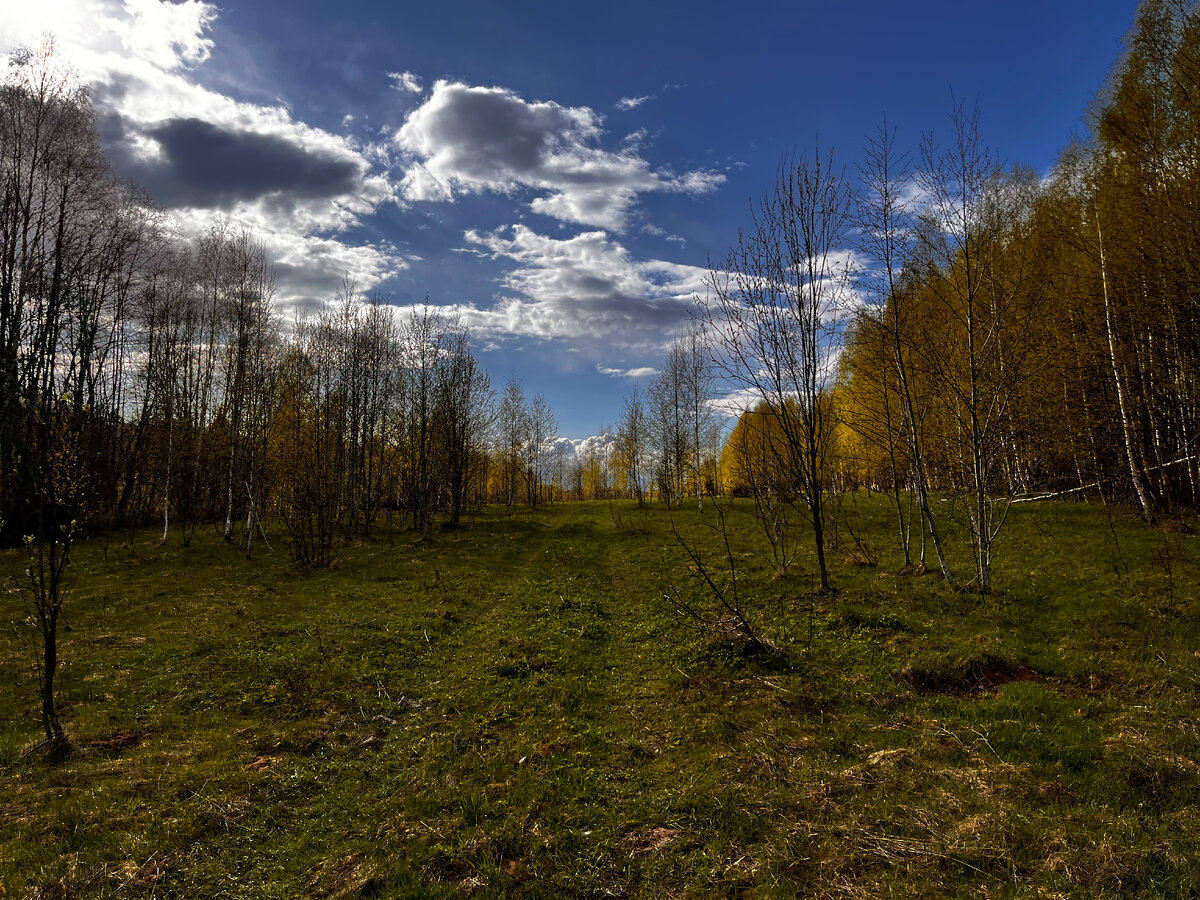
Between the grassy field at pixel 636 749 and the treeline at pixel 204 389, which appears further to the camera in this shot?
the treeline at pixel 204 389

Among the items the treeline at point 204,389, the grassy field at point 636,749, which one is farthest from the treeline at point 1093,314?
the treeline at point 204,389

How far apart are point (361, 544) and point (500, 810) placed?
949 inches

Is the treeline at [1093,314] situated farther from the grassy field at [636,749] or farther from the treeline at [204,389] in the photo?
the treeline at [204,389]

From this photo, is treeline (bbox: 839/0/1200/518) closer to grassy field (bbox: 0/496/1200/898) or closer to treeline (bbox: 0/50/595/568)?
grassy field (bbox: 0/496/1200/898)

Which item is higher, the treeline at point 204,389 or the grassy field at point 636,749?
the treeline at point 204,389

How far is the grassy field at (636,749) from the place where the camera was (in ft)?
13.6

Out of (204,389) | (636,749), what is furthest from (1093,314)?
(204,389)

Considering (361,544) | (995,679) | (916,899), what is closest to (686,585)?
(995,679)

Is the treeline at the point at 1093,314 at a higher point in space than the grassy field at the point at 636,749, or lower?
higher

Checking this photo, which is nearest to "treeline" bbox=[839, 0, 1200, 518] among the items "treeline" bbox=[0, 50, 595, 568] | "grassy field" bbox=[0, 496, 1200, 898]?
"grassy field" bbox=[0, 496, 1200, 898]

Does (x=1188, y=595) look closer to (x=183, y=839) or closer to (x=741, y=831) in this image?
(x=741, y=831)

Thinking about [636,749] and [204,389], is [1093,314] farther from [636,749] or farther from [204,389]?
[204,389]

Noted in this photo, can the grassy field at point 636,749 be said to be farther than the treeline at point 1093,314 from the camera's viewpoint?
No

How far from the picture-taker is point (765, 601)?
11.8 meters
